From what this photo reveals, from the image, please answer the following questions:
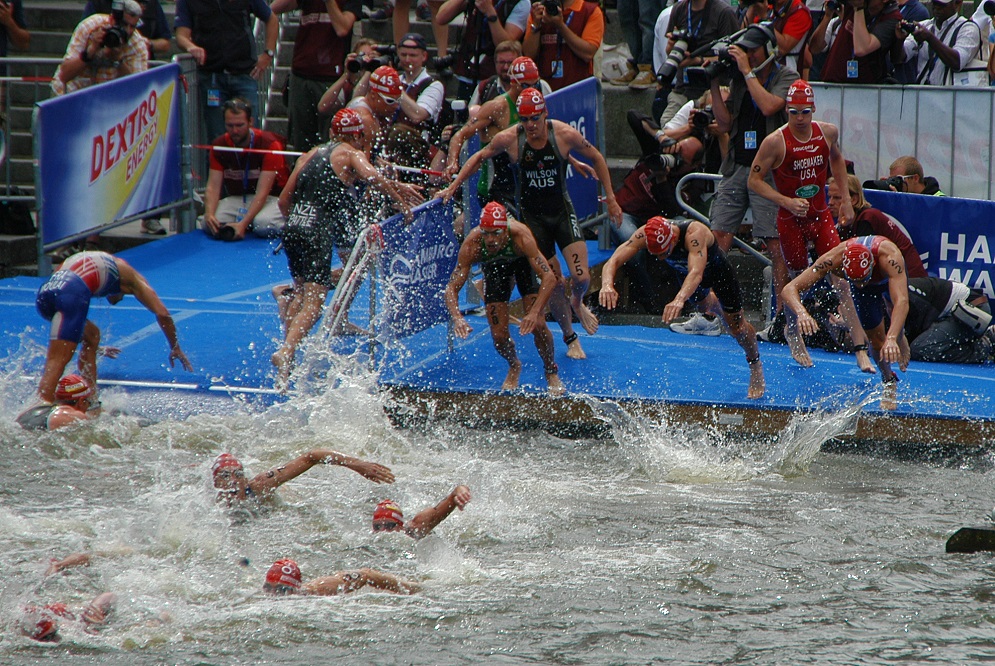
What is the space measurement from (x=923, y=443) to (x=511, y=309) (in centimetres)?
403

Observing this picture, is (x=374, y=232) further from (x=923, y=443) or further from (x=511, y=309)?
(x=923, y=443)

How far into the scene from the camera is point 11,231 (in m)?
13.5

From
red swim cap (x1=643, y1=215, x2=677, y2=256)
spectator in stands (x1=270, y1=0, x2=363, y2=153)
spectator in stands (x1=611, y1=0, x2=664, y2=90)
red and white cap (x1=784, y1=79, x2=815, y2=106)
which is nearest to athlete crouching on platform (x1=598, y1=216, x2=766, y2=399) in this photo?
red swim cap (x1=643, y1=215, x2=677, y2=256)

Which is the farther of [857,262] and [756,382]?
[756,382]

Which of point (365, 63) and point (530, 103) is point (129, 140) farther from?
point (530, 103)

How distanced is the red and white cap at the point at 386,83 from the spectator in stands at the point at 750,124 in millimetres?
2634

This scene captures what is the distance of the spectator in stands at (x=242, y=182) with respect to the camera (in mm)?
13307

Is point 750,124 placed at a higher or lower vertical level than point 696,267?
higher

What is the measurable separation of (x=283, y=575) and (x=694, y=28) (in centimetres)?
778

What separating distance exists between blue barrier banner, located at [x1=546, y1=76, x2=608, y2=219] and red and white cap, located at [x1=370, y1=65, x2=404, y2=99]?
155cm

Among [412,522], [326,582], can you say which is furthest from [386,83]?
[326,582]

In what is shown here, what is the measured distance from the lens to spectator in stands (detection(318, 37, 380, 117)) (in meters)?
12.7

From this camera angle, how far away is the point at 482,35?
13.2 m

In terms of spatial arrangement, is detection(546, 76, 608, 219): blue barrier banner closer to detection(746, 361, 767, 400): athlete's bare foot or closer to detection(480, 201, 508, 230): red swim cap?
detection(480, 201, 508, 230): red swim cap
